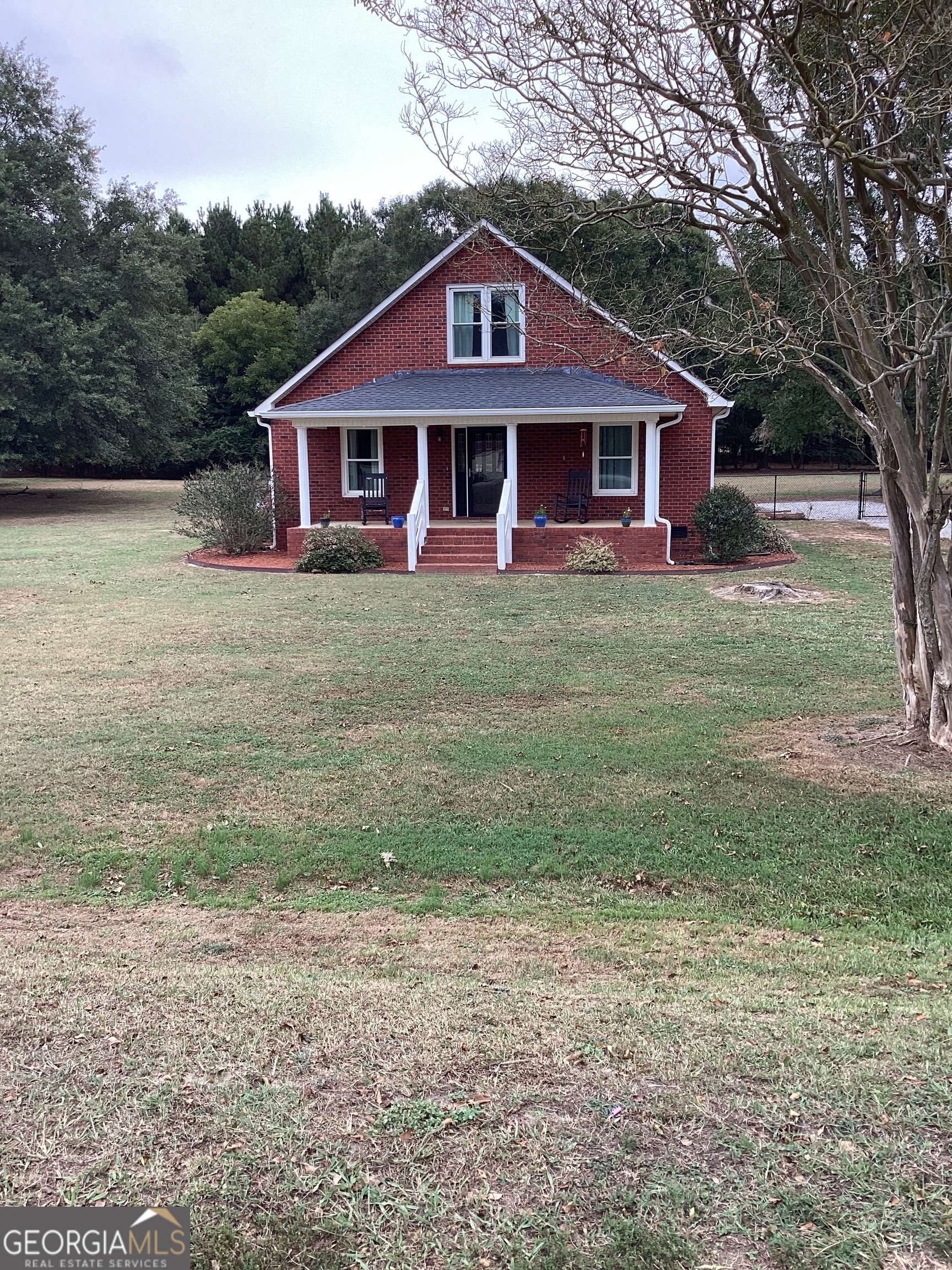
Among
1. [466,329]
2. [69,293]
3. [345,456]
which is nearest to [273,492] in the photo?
[345,456]

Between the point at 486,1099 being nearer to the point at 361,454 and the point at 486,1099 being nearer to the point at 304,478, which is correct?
the point at 304,478

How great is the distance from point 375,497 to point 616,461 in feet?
16.5

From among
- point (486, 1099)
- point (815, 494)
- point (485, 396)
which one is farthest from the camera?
point (815, 494)

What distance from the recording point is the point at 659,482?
1908 cm

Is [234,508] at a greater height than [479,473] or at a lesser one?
lesser

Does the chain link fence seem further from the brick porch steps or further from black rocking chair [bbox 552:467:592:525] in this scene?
the brick porch steps

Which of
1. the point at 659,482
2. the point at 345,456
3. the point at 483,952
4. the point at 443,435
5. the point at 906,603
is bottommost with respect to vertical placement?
the point at 483,952

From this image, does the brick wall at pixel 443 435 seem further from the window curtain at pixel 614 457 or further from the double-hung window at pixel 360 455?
the window curtain at pixel 614 457

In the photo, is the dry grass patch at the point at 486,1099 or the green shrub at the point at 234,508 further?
the green shrub at the point at 234,508

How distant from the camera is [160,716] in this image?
7.81 meters

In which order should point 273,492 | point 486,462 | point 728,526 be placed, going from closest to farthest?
point 728,526
point 273,492
point 486,462

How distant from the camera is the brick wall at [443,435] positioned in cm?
1908

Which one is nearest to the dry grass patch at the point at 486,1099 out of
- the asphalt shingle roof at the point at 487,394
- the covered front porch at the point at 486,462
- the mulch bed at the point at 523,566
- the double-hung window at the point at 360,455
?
the mulch bed at the point at 523,566

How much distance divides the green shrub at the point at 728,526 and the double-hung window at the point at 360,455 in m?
6.87
